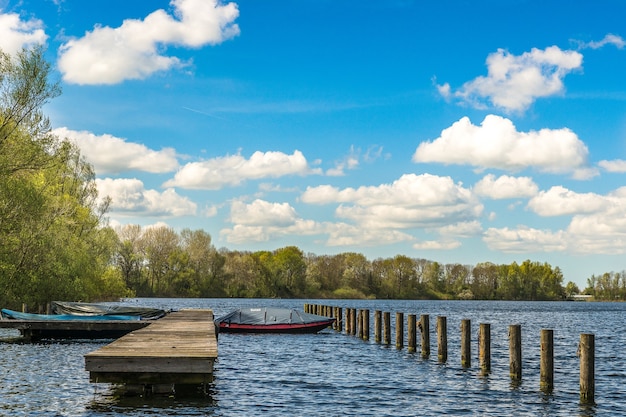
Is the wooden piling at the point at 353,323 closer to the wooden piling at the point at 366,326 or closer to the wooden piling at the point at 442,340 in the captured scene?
the wooden piling at the point at 366,326

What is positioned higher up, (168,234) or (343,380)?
(168,234)

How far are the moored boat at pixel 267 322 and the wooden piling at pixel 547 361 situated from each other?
24.9 m

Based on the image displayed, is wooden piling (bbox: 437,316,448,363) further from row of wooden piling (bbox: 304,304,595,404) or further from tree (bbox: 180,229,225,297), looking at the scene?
tree (bbox: 180,229,225,297)

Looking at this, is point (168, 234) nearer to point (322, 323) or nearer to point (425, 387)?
point (322, 323)

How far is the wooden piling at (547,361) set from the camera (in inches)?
928

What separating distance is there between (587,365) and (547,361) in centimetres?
245

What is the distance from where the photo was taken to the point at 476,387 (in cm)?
2573

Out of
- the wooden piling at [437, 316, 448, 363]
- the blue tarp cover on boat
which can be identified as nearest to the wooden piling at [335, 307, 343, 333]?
the blue tarp cover on boat

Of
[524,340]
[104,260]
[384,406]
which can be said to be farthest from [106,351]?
[104,260]

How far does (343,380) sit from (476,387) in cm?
471

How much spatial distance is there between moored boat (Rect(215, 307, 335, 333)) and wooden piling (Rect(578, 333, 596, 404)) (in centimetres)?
2702

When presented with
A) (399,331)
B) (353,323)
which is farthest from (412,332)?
(353,323)

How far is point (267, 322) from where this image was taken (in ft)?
158

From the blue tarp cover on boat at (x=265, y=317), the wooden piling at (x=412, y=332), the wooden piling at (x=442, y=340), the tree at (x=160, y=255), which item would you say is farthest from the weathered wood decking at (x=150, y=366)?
the tree at (x=160, y=255)
